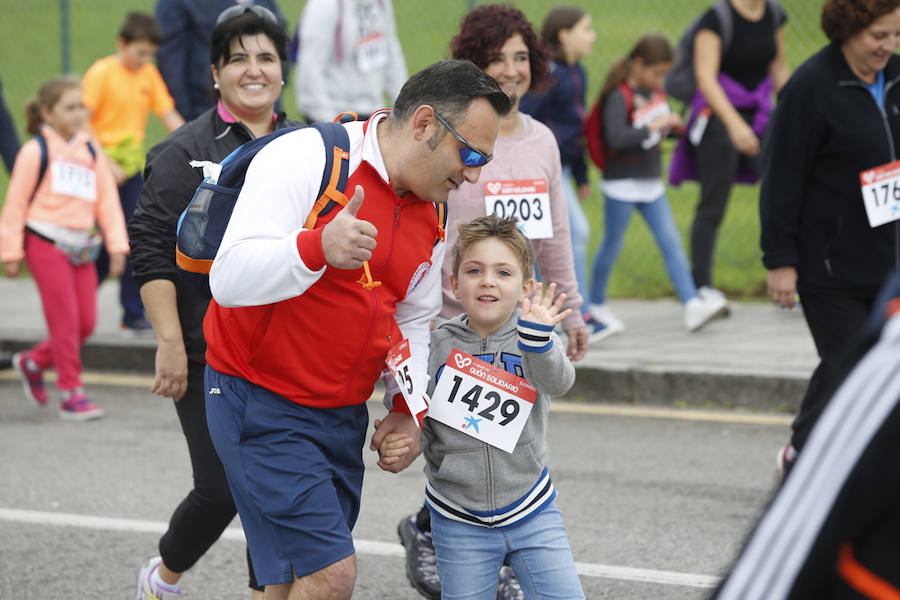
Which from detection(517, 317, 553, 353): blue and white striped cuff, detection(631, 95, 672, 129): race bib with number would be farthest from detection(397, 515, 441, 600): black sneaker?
detection(631, 95, 672, 129): race bib with number

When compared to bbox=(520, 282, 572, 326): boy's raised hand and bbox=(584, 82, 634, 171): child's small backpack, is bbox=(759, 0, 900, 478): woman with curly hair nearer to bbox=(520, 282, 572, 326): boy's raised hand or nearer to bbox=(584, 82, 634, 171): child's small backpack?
bbox=(520, 282, 572, 326): boy's raised hand

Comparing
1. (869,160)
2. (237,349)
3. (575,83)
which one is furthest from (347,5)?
(237,349)

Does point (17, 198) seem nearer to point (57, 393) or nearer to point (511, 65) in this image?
point (57, 393)

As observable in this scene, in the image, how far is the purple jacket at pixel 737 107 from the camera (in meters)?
8.22

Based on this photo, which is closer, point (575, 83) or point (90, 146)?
point (90, 146)

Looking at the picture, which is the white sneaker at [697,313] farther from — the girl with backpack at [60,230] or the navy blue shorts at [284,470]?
the navy blue shorts at [284,470]

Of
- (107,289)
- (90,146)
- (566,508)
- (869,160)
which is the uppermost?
(869,160)

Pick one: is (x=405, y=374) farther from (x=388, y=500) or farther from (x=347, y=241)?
(x=388, y=500)

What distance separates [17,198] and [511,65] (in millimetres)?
3684

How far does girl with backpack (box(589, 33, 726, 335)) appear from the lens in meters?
8.02

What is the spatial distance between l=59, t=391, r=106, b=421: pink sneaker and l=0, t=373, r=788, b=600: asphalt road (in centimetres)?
8

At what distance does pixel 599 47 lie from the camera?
46.0ft

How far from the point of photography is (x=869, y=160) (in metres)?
4.46

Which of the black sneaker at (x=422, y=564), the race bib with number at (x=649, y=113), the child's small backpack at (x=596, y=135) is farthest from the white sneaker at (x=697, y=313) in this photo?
the black sneaker at (x=422, y=564)
